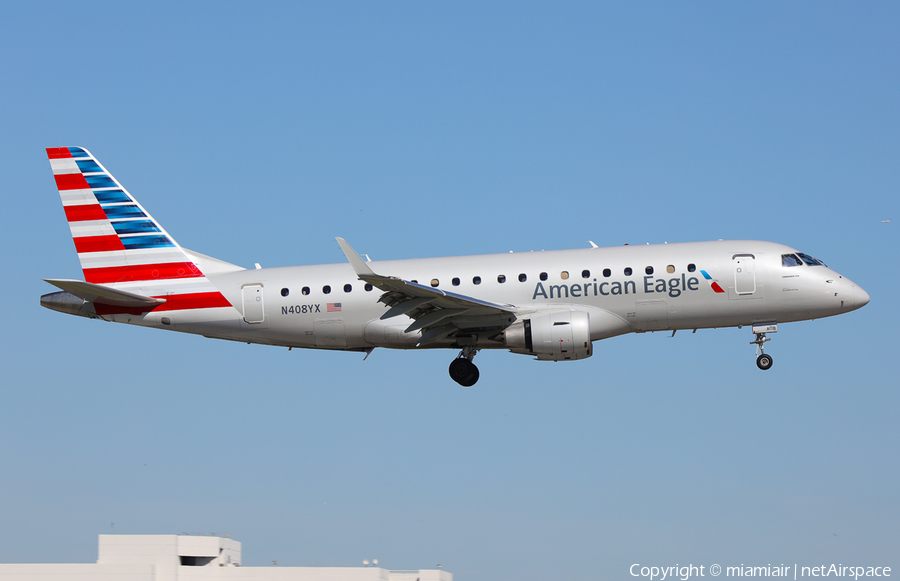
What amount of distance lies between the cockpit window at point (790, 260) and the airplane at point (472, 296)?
3cm

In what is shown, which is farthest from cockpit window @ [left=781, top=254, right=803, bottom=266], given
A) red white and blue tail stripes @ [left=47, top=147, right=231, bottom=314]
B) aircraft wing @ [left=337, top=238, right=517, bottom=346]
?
red white and blue tail stripes @ [left=47, top=147, right=231, bottom=314]

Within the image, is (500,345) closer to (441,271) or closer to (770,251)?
(441,271)

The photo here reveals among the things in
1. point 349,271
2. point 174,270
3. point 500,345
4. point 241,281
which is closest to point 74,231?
point 174,270

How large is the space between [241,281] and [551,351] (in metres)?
11.5

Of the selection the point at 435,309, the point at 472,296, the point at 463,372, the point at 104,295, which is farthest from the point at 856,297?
the point at 104,295

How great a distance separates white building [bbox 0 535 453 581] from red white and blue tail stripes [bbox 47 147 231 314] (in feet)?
49.5

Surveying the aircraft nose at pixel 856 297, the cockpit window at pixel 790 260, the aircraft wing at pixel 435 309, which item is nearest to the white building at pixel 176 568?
the aircraft wing at pixel 435 309

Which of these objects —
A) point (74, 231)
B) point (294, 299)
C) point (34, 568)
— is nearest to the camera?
point (294, 299)

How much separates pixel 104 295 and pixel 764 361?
75.7 ft

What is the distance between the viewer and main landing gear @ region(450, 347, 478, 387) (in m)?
35.8

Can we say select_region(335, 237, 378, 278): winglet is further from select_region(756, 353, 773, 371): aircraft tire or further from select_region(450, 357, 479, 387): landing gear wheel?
select_region(756, 353, 773, 371): aircraft tire

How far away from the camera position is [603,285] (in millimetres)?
33719

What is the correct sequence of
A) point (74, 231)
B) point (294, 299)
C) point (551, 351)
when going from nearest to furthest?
point (551, 351) → point (294, 299) → point (74, 231)

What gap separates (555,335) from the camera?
32.9 metres
